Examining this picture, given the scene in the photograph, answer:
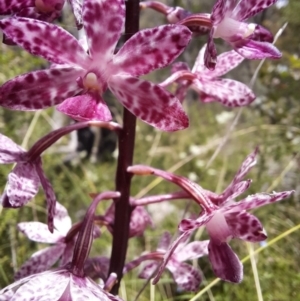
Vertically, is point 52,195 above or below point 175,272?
above

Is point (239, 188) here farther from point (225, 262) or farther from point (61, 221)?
point (61, 221)

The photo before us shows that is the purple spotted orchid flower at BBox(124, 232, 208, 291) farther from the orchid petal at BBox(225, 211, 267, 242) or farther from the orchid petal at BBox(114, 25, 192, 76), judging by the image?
the orchid petal at BBox(114, 25, 192, 76)

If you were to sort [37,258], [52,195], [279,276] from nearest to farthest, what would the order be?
[52,195] < [37,258] < [279,276]

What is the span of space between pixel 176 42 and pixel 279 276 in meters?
1.16

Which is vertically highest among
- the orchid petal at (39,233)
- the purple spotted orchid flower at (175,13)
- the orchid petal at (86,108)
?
the purple spotted orchid flower at (175,13)

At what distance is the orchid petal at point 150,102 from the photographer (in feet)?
2.19

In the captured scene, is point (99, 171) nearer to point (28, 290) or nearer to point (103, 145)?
point (103, 145)

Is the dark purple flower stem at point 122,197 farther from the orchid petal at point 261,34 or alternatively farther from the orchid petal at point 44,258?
the orchid petal at point 261,34

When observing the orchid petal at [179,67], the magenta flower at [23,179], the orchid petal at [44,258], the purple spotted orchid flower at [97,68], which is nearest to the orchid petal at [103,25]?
the purple spotted orchid flower at [97,68]

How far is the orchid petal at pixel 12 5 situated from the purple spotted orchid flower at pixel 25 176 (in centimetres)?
20

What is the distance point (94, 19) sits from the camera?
670 mm

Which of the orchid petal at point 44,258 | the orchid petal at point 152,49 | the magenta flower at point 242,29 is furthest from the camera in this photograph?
the orchid petal at point 44,258

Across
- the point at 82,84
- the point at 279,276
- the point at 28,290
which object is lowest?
the point at 279,276

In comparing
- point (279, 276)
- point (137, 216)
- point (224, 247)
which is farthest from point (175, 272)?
point (279, 276)
